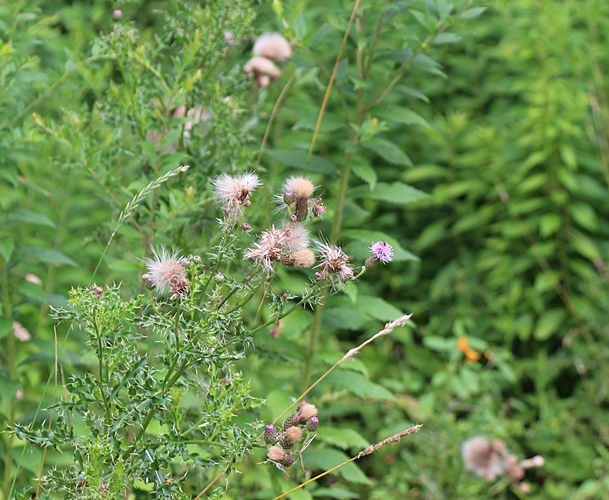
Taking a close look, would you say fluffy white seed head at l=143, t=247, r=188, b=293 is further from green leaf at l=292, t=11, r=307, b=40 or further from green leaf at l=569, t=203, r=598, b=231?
green leaf at l=569, t=203, r=598, b=231

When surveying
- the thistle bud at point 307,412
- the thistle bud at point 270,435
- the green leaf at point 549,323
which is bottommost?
the green leaf at point 549,323

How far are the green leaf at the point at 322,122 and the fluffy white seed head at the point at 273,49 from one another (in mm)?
253

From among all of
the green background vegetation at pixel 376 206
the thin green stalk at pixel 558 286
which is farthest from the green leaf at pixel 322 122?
the thin green stalk at pixel 558 286

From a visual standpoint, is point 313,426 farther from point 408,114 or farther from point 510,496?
point 510,496

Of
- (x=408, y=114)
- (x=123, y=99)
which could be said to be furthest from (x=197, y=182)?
(x=408, y=114)

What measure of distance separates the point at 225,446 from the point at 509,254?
8.50ft

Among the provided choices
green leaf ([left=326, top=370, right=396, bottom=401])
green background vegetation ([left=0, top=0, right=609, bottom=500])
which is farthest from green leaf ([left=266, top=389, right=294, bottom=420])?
green leaf ([left=326, top=370, right=396, bottom=401])

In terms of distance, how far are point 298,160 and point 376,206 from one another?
185 centimetres

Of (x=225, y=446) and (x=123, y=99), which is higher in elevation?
(x=123, y=99)

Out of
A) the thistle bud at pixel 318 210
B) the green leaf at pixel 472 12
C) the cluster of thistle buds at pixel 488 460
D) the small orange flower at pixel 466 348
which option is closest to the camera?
the thistle bud at pixel 318 210

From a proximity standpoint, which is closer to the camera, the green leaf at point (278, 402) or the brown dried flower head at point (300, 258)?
the brown dried flower head at point (300, 258)

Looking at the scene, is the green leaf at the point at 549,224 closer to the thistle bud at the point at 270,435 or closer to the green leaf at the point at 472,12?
the green leaf at the point at 472,12

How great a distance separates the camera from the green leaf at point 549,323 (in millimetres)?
3299

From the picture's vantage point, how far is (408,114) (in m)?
2.02
